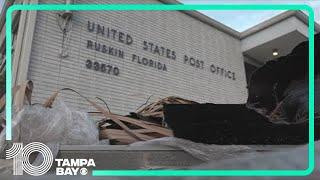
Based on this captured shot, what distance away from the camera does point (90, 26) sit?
163 inches

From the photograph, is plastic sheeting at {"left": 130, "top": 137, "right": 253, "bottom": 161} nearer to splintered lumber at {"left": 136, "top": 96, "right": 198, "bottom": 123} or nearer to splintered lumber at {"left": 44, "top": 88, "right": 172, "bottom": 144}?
splintered lumber at {"left": 44, "top": 88, "right": 172, "bottom": 144}

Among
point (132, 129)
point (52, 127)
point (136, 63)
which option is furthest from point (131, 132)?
point (136, 63)

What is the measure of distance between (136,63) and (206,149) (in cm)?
378

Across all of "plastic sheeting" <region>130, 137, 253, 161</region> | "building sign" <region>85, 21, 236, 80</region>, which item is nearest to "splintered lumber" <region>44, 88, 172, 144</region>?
"plastic sheeting" <region>130, 137, 253, 161</region>

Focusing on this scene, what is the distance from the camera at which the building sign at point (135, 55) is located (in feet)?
13.6

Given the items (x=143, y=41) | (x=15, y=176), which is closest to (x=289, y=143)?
(x=15, y=176)

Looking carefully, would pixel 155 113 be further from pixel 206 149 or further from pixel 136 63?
pixel 136 63

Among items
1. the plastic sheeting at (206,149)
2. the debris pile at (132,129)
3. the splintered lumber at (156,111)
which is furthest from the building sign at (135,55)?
the plastic sheeting at (206,149)

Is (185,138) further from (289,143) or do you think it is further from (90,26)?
(90,26)

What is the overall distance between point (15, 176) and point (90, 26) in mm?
3593

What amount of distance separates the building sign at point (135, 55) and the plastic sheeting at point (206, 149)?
331 centimetres

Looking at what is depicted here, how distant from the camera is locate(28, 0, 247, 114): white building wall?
377 cm

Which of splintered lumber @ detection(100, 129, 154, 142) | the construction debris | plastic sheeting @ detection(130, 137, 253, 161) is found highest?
the construction debris

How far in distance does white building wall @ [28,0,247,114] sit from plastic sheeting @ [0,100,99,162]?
6.52 ft
